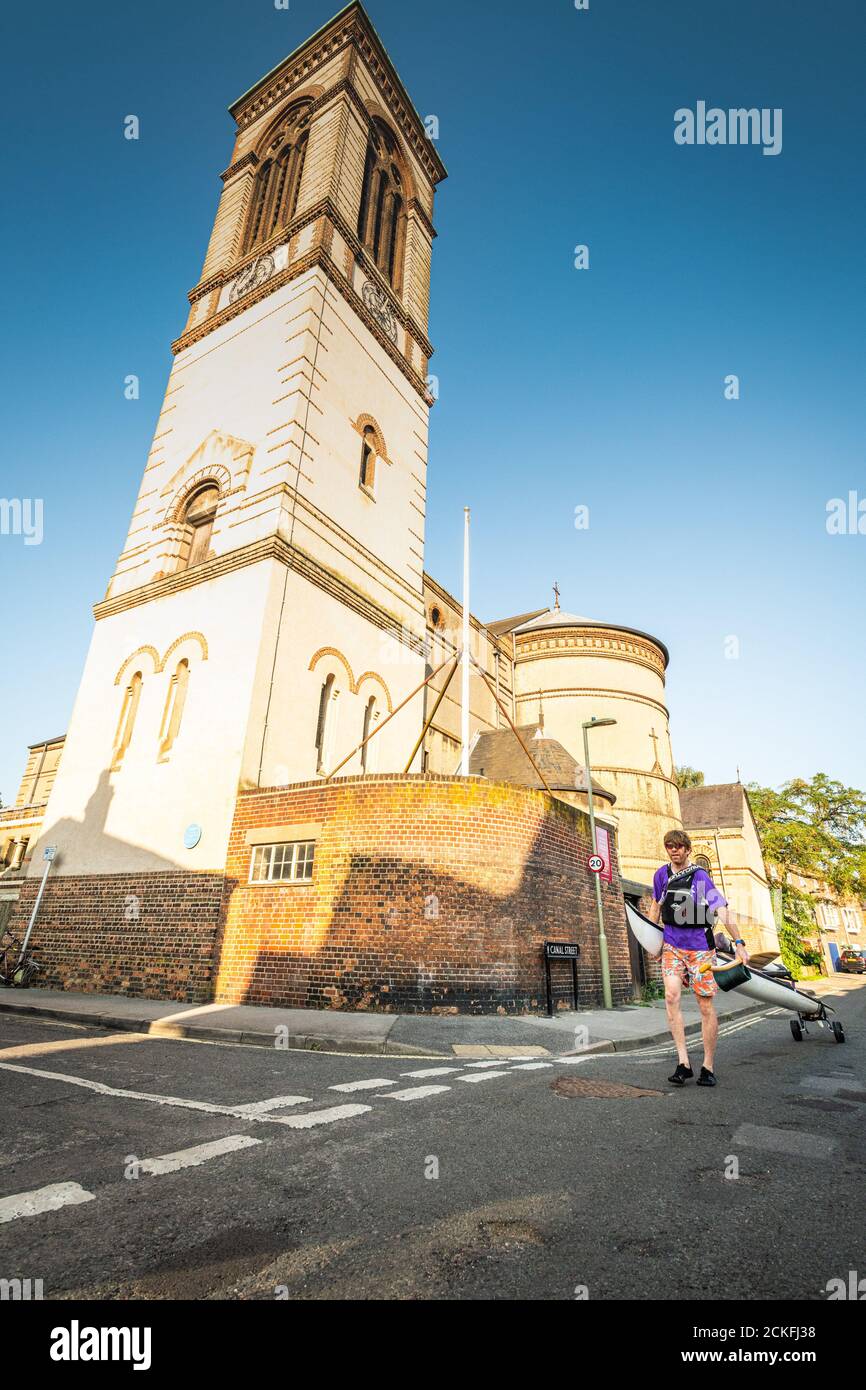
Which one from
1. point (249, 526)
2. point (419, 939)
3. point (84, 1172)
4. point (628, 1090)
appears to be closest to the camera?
point (84, 1172)

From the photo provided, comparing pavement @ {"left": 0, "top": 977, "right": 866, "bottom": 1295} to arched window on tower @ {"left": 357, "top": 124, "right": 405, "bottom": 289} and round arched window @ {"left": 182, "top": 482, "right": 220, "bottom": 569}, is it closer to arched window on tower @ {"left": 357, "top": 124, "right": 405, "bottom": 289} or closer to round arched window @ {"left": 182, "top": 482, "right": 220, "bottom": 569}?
round arched window @ {"left": 182, "top": 482, "right": 220, "bottom": 569}

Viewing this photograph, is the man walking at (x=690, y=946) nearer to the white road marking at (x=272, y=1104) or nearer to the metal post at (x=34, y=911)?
the white road marking at (x=272, y=1104)

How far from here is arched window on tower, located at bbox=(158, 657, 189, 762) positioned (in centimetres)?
1437

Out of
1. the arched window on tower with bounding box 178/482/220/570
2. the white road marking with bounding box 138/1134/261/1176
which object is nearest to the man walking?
the white road marking with bounding box 138/1134/261/1176

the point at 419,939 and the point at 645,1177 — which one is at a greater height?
the point at 419,939

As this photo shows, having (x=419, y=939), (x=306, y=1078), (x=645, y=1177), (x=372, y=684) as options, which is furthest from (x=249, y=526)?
(x=645, y=1177)

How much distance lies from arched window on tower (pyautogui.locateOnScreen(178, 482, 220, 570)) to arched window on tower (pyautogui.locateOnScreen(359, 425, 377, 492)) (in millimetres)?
4210

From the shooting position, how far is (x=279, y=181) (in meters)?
22.8

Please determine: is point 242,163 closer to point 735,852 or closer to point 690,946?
point 690,946

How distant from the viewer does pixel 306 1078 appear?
5.49 meters

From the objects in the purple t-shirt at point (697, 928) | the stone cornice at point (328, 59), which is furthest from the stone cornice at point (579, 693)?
the purple t-shirt at point (697, 928)

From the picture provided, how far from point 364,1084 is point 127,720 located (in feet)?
41.3
